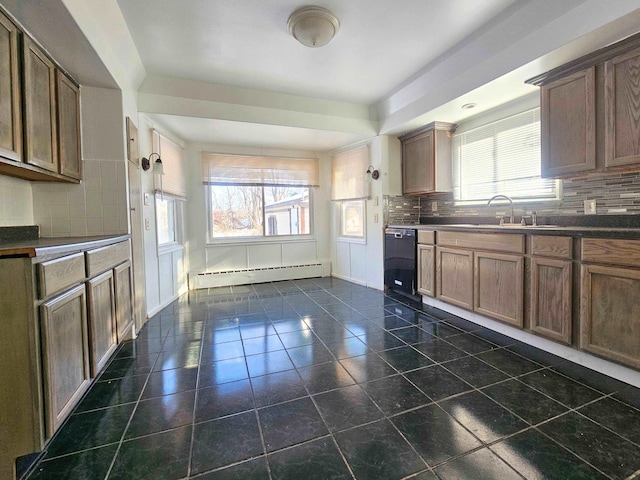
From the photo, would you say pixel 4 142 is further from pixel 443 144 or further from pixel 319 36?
pixel 443 144

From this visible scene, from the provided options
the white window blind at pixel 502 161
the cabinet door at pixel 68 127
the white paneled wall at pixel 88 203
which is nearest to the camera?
the cabinet door at pixel 68 127

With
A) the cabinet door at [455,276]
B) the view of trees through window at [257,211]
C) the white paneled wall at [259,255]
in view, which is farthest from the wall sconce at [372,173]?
the white paneled wall at [259,255]

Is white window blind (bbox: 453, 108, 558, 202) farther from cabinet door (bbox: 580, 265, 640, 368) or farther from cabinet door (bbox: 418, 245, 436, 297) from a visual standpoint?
cabinet door (bbox: 580, 265, 640, 368)

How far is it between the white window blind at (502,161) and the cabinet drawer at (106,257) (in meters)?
3.56

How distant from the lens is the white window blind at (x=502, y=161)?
2959 millimetres

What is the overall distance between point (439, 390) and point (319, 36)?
8.72ft

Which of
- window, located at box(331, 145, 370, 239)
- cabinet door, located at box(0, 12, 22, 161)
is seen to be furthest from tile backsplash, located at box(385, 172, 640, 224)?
cabinet door, located at box(0, 12, 22, 161)

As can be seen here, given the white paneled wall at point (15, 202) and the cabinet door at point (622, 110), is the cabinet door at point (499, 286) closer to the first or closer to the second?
the cabinet door at point (622, 110)

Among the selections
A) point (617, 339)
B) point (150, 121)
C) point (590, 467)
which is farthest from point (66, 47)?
point (617, 339)

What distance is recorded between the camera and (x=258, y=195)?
194 inches

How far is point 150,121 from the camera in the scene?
3.38m

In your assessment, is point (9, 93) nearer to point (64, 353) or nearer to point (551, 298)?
point (64, 353)

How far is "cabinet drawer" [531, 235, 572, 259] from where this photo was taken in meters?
2.09

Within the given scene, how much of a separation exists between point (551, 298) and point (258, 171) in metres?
4.01
